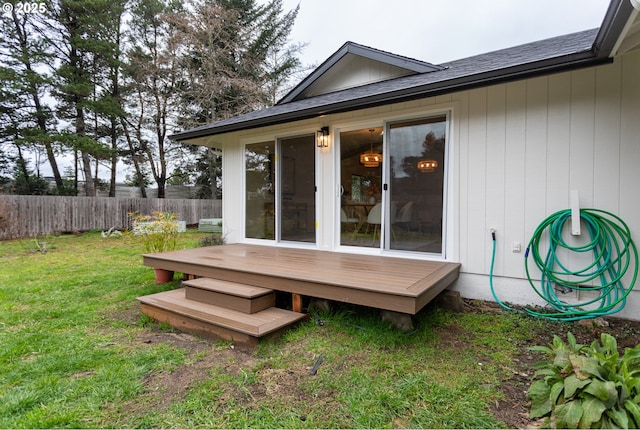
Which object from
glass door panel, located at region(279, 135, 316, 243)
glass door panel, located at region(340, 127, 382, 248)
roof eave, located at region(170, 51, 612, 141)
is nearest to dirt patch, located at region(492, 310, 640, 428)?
glass door panel, located at region(340, 127, 382, 248)

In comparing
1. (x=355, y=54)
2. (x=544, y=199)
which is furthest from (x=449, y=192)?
(x=355, y=54)

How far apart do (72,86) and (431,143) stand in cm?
1303

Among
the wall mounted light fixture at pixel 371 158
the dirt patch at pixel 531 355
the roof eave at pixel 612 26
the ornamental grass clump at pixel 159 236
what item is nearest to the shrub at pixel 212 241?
the ornamental grass clump at pixel 159 236

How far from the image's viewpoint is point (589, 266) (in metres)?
2.88

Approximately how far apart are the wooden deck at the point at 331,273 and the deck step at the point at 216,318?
0.33m

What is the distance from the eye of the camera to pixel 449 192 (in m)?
3.54

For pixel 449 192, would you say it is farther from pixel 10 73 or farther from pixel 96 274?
pixel 10 73

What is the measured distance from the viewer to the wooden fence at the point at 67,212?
332 inches

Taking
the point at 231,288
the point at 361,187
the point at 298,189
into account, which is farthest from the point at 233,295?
the point at 298,189

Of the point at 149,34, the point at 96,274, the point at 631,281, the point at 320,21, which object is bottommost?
the point at 96,274

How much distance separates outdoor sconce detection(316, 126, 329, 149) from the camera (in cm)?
446

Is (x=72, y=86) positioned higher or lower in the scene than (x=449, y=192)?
higher

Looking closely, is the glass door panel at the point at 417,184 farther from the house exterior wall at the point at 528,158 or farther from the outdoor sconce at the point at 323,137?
the outdoor sconce at the point at 323,137

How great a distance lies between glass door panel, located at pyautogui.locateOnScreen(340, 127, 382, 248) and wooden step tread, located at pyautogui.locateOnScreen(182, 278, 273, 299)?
1.76 metres
